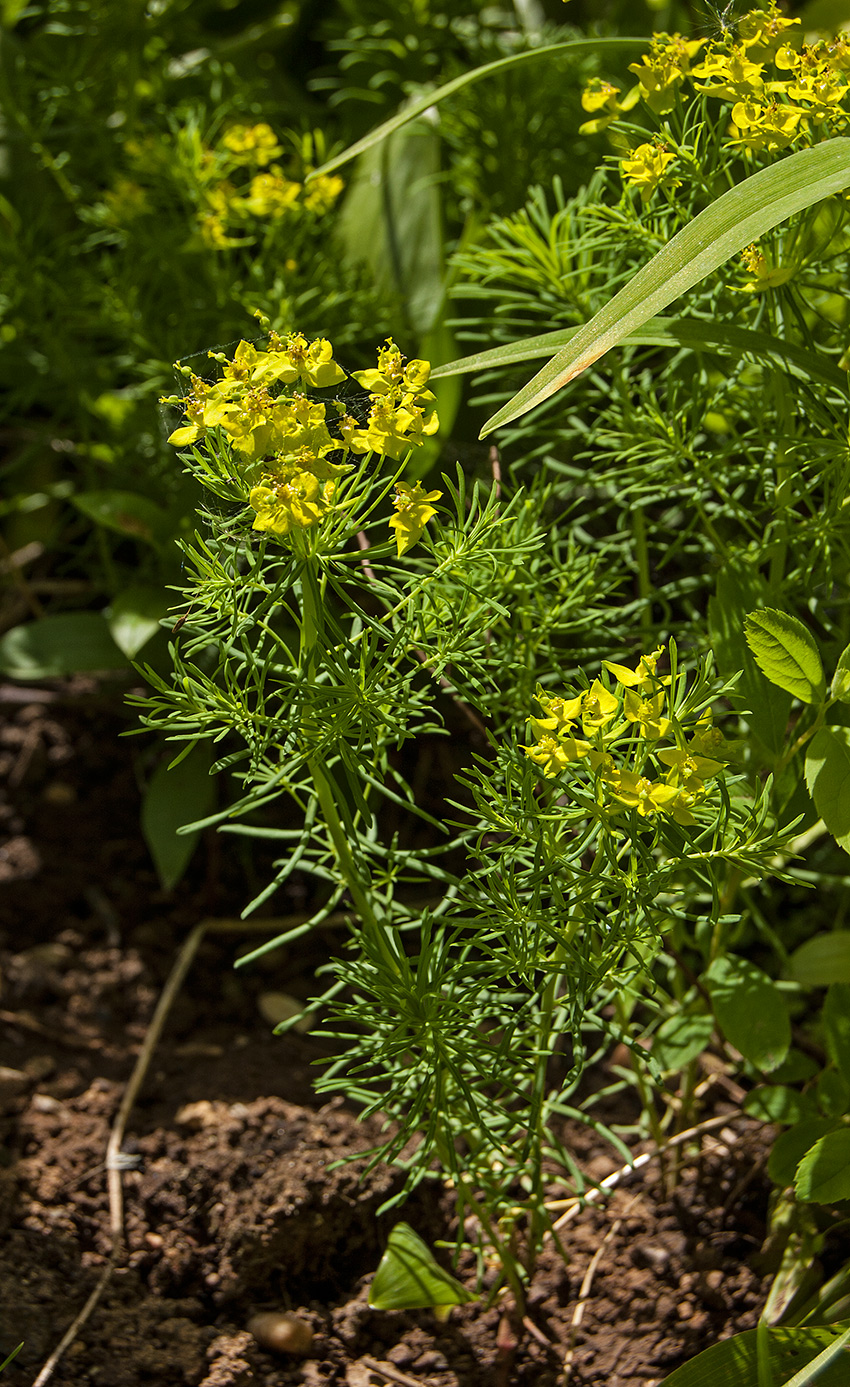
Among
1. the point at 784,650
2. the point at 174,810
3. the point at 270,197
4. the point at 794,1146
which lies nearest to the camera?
the point at 784,650

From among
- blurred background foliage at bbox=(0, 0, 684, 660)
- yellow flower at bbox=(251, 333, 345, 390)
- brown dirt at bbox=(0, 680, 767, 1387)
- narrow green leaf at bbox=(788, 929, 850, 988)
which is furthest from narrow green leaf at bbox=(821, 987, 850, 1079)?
blurred background foliage at bbox=(0, 0, 684, 660)

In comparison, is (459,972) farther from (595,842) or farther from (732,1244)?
(732,1244)

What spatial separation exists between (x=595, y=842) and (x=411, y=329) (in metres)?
0.92

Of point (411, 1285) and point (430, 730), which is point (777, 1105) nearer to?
point (411, 1285)

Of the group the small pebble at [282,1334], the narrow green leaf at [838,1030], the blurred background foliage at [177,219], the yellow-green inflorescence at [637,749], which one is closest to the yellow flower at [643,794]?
the yellow-green inflorescence at [637,749]

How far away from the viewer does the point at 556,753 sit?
0.66m

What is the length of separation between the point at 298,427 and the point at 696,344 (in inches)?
13.2

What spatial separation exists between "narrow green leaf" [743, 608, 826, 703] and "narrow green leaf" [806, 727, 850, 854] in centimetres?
3

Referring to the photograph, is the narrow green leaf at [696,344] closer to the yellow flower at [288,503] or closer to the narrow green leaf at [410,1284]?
the yellow flower at [288,503]

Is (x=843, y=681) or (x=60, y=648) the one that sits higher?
(x=843, y=681)

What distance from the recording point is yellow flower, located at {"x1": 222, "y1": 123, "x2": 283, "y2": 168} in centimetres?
131

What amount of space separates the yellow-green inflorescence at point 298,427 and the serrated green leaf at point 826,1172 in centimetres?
50

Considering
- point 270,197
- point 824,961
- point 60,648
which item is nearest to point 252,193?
point 270,197

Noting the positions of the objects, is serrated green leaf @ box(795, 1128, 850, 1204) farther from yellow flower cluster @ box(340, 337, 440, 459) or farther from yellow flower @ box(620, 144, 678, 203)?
yellow flower @ box(620, 144, 678, 203)
